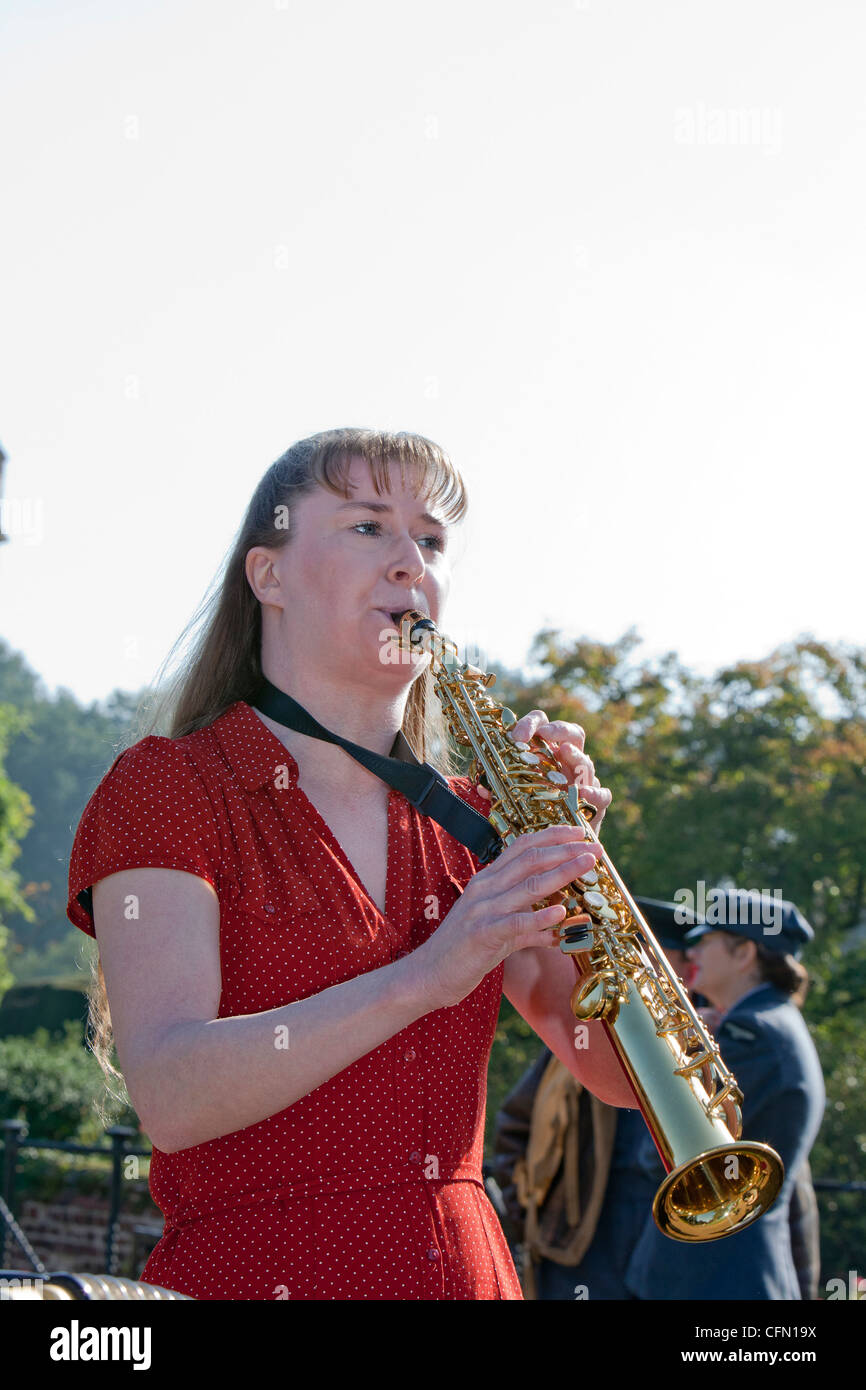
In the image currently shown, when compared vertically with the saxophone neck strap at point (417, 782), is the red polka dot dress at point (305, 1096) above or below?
below

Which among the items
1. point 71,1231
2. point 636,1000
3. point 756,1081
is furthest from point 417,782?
point 71,1231

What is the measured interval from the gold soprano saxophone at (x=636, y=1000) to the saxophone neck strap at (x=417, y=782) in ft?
0.15

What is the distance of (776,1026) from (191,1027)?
396 centimetres

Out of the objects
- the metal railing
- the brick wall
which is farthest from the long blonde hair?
the brick wall

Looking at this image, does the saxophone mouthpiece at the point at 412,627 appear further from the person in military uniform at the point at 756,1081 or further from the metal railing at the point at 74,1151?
the metal railing at the point at 74,1151

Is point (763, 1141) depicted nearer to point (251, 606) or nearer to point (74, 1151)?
point (251, 606)

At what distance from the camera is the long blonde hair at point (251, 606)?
108 inches

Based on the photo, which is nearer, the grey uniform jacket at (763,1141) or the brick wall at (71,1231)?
the grey uniform jacket at (763,1141)

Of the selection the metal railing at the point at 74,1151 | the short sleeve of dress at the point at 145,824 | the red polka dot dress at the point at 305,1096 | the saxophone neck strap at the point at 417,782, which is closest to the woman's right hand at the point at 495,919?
the red polka dot dress at the point at 305,1096

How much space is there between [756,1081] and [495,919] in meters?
3.62

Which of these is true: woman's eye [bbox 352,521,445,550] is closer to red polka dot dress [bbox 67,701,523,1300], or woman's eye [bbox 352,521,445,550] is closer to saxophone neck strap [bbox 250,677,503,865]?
saxophone neck strap [bbox 250,677,503,865]

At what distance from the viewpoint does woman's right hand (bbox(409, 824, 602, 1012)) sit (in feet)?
6.82

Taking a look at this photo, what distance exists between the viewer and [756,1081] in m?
5.29
